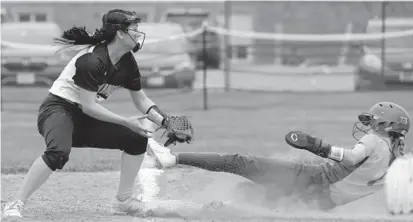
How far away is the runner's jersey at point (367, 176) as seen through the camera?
629 cm

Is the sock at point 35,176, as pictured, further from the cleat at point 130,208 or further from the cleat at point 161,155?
the cleat at point 161,155

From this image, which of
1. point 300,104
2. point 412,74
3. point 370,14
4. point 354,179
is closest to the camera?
point 354,179

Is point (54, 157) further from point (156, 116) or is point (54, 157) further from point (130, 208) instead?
point (156, 116)

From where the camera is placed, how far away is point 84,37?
20.5 ft

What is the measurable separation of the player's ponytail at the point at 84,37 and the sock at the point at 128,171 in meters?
0.93

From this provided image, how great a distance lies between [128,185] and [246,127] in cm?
729

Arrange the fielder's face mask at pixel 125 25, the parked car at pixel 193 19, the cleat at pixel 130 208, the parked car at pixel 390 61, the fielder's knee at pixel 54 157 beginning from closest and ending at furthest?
the fielder's knee at pixel 54 157, the fielder's face mask at pixel 125 25, the cleat at pixel 130 208, the parked car at pixel 390 61, the parked car at pixel 193 19

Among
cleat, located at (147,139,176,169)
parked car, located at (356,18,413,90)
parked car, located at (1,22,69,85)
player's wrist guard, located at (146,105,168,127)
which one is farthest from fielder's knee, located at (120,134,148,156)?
parked car, located at (356,18,413,90)

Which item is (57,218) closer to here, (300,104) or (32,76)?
(300,104)

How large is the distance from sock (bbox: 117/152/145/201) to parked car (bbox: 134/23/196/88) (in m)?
12.8

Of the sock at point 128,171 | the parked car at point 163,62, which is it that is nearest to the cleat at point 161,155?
the sock at point 128,171

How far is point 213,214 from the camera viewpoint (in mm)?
6453

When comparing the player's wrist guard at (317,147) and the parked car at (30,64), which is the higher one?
the player's wrist guard at (317,147)

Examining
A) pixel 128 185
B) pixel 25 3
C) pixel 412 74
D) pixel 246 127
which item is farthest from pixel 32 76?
pixel 128 185
